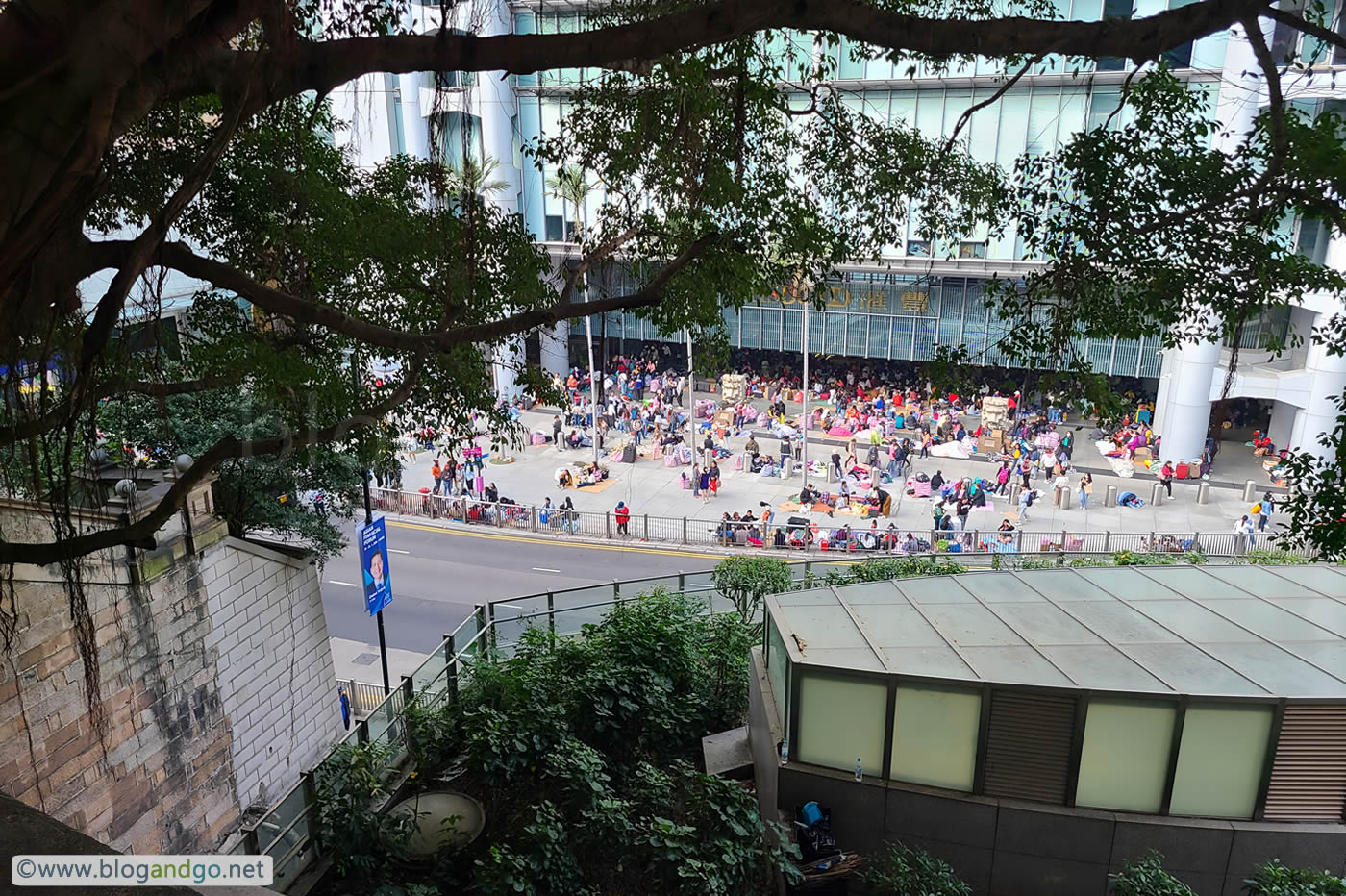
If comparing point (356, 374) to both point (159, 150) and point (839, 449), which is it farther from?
point (839, 449)

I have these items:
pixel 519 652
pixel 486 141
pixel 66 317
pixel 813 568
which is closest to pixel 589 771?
pixel 519 652

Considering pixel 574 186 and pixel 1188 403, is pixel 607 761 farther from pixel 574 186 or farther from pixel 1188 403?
pixel 1188 403

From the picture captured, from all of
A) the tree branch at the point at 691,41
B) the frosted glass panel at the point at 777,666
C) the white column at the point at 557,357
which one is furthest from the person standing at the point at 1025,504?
the tree branch at the point at 691,41

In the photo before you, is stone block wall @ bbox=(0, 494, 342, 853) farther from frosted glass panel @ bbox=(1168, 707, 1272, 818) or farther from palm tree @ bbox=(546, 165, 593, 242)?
frosted glass panel @ bbox=(1168, 707, 1272, 818)

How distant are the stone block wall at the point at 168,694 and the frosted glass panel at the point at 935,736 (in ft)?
20.4

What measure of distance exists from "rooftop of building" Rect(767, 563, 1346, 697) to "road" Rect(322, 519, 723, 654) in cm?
1091

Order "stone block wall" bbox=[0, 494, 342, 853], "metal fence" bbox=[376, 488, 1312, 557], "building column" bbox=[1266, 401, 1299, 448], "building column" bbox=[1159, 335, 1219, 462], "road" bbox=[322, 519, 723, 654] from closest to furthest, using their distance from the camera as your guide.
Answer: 1. "stone block wall" bbox=[0, 494, 342, 853]
2. "road" bbox=[322, 519, 723, 654]
3. "metal fence" bbox=[376, 488, 1312, 557]
4. "building column" bbox=[1159, 335, 1219, 462]
5. "building column" bbox=[1266, 401, 1299, 448]

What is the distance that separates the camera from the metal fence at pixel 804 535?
762 inches

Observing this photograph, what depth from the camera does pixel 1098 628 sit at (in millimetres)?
7945

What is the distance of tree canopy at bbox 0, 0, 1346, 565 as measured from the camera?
12.3ft

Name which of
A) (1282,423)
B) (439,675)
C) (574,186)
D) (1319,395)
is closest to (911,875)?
(439,675)

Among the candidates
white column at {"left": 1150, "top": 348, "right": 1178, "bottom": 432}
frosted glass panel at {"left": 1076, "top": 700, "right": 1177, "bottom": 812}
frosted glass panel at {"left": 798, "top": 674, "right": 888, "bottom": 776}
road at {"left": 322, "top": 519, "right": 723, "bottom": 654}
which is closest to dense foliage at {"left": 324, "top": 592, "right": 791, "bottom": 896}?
frosted glass panel at {"left": 798, "top": 674, "right": 888, "bottom": 776}

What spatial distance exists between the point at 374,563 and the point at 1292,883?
10544mm
